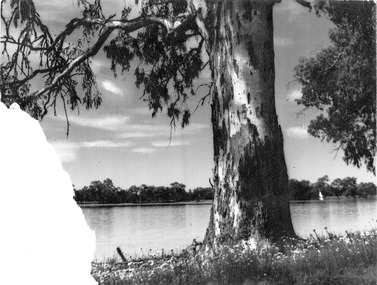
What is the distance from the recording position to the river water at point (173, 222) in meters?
5.91

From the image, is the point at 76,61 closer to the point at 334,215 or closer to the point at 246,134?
the point at 246,134

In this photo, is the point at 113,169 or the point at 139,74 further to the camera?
the point at 139,74

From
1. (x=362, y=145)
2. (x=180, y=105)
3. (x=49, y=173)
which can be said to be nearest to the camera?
(x=49, y=173)

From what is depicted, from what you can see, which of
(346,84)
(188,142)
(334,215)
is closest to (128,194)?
(188,142)

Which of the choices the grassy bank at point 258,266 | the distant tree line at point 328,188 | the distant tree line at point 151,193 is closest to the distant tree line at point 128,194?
the distant tree line at point 151,193

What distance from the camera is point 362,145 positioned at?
6.95m

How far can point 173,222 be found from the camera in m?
6.08

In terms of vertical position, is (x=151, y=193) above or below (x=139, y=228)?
above

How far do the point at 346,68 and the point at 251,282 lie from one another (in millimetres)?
2660

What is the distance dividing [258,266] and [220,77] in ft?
6.72

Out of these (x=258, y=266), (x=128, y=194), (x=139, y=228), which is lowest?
(x=258, y=266)

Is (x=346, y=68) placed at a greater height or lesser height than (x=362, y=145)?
greater

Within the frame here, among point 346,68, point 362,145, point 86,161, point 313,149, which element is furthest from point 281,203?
point 86,161

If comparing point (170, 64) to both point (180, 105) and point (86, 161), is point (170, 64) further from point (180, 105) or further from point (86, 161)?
point (86, 161)
